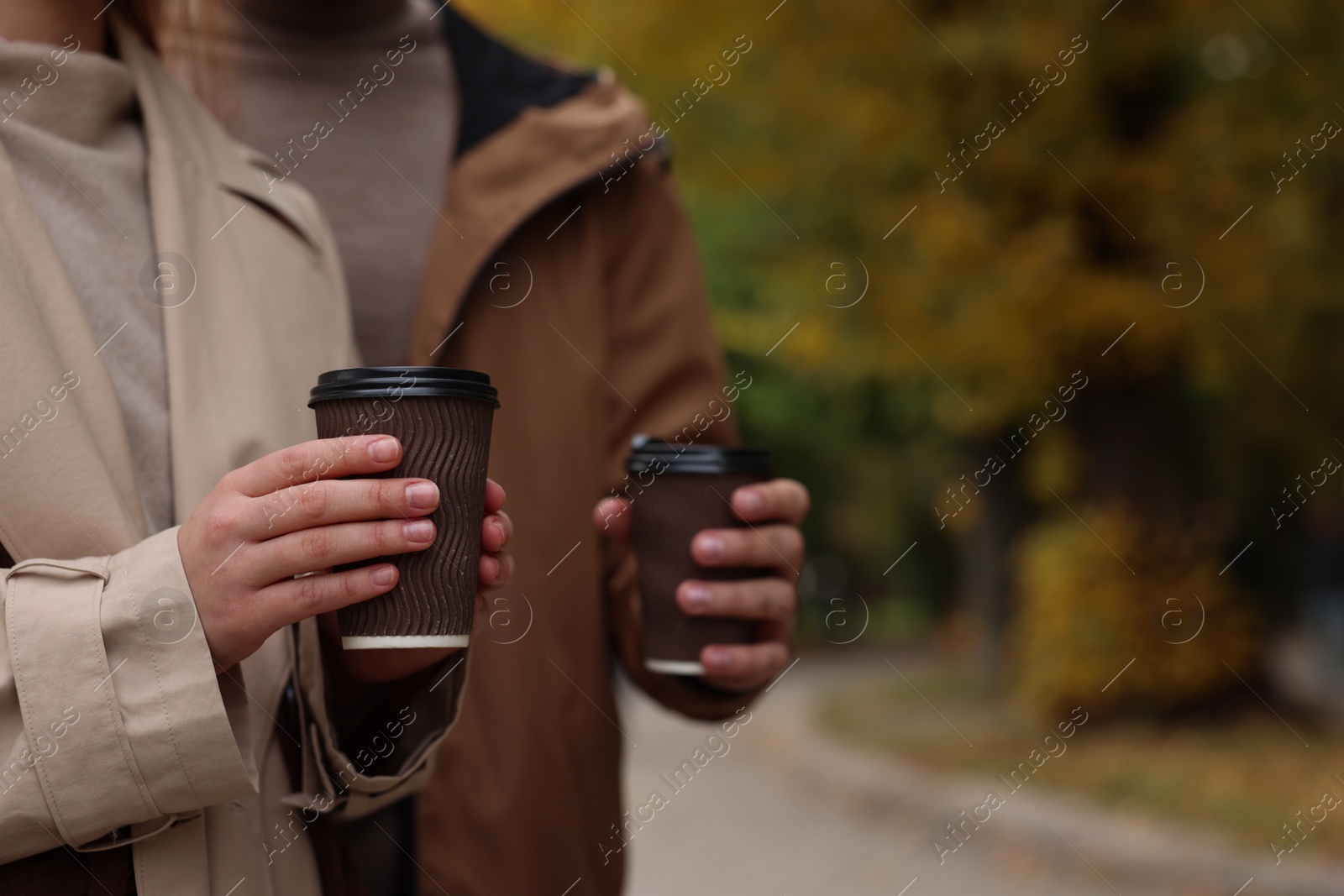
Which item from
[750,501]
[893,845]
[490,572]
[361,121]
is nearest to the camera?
[490,572]

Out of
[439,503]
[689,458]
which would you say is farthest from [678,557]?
[439,503]

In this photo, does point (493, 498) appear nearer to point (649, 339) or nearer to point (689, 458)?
point (689, 458)

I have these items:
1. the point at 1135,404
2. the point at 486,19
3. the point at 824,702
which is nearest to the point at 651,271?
the point at 486,19

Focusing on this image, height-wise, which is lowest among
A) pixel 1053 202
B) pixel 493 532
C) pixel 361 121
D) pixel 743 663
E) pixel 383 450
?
pixel 743 663

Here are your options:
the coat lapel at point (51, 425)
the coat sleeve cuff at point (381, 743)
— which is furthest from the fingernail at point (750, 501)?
the coat lapel at point (51, 425)

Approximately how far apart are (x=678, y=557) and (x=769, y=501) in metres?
0.16

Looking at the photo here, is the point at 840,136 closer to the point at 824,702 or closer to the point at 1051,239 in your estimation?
the point at 1051,239

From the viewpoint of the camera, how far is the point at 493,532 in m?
1.30

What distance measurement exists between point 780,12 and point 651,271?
5090 millimetres

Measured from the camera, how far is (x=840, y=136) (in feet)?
23.3

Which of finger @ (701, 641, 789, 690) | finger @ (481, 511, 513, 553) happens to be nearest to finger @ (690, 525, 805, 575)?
finger @ (701, 641, 789, 690)

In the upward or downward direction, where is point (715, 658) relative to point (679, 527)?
downward

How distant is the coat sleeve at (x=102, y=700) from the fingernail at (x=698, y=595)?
0.74m

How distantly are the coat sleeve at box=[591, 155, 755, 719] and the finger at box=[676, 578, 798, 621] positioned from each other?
0.33m
